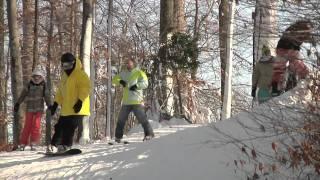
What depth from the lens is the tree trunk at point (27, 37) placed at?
23.0m

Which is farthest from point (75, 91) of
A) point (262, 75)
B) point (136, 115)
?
point (262, 75)

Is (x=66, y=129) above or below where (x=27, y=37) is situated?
below

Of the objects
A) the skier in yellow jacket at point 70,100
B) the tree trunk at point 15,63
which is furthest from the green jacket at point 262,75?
the tree trunk at point 15,63

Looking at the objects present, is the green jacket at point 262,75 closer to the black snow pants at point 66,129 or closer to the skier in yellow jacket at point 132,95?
the skier in yellow jacket at point 132,95

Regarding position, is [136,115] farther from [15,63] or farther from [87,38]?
[15,63]

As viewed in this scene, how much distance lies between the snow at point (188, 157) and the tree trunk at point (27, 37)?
1382cm

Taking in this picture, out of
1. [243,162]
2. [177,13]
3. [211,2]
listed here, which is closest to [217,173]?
[243,162]

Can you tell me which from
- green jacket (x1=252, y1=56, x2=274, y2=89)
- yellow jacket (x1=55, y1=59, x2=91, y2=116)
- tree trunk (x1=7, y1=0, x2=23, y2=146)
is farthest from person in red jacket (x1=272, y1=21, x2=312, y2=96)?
tree trunk (x1=7, y1=0, x2=23, y2=146)

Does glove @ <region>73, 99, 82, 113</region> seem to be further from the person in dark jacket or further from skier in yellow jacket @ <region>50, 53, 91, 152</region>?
the person in dark jacket

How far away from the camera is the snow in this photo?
6.77 meters

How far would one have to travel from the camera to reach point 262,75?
31.9 ft

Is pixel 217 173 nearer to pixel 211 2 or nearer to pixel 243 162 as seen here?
pixel 243 162

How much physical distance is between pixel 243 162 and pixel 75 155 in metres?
3.42

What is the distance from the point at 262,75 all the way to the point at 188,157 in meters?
2.45
